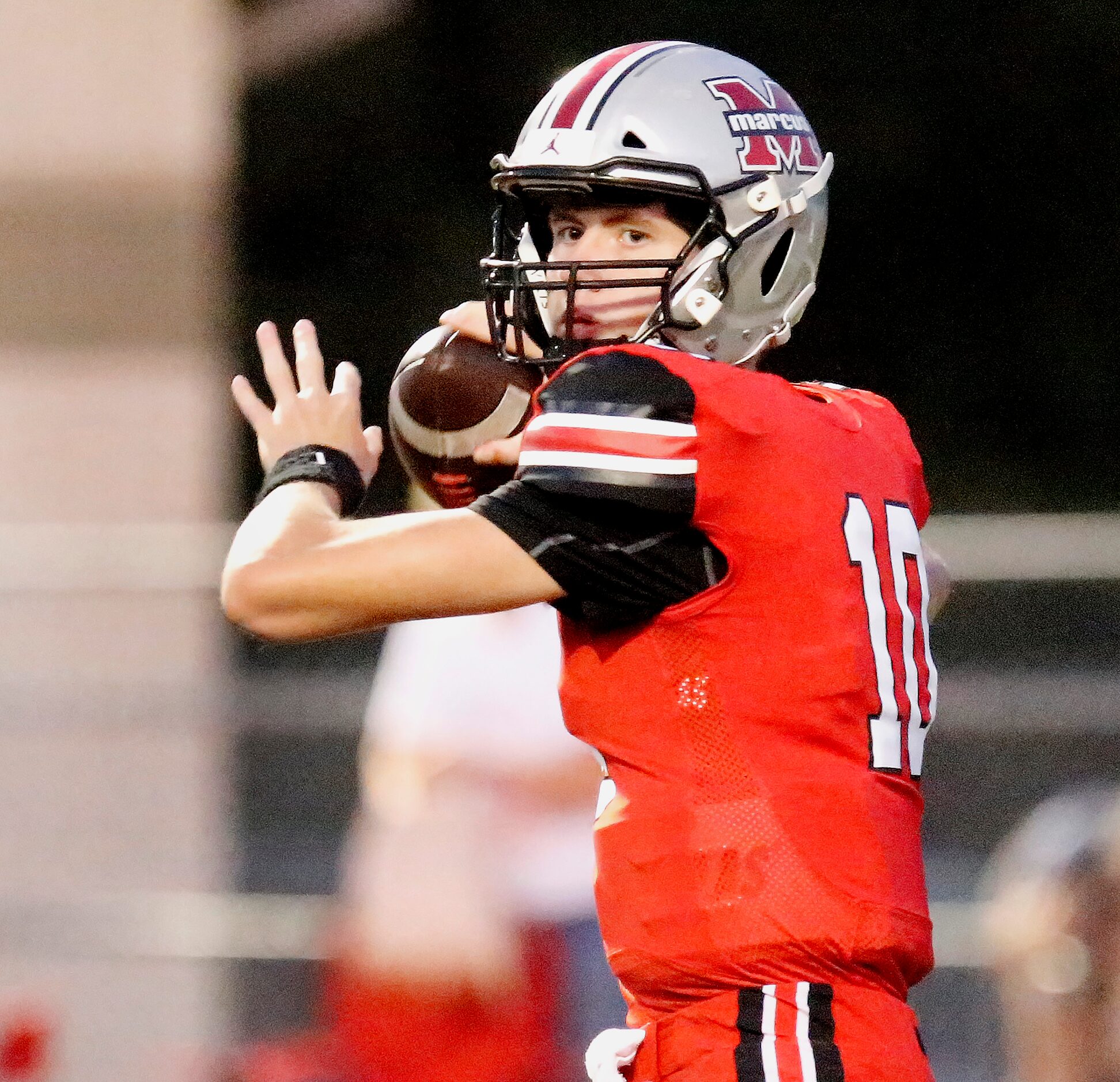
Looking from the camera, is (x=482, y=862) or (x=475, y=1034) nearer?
(x=482, y=862)

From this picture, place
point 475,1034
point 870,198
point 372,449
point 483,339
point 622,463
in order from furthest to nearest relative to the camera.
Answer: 1. point 870,198
2. point 475,1034
3. point 483,339
4. point 372,449
5. point 622,463

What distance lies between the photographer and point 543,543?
2.04m

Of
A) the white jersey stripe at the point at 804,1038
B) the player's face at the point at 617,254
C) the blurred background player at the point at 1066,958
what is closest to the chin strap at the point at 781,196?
the player's face at the point at 617,254

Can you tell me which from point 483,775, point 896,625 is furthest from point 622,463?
point 483,775

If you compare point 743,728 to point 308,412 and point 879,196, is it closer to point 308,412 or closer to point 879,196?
point 308,412

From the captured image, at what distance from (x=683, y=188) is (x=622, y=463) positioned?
1.59 ft

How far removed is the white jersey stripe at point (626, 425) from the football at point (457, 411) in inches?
17.8

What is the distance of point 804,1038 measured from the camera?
6.71ft

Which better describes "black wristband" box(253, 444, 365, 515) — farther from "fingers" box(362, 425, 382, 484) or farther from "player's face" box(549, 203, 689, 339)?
"player's face" box(549, 203, 689, 339)

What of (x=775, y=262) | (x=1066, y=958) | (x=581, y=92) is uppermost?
(x=581, y=92)

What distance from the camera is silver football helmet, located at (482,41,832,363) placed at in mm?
2352

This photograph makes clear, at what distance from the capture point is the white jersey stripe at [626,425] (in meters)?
2.03

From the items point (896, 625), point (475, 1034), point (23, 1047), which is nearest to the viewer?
point (896, 625)

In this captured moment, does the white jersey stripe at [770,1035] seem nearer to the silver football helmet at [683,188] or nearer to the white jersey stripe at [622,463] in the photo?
the white jersey stripe at [622,463]
